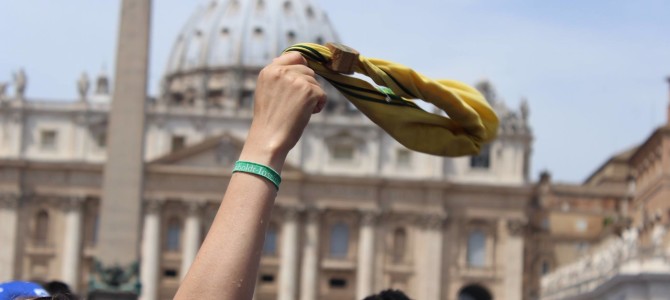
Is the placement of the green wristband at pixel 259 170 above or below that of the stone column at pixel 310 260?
below

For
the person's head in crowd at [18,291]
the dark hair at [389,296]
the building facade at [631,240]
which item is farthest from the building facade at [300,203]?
the person's head in crowd at [18,291]

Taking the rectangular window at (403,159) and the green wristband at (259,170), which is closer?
the green wristband at (259,170)

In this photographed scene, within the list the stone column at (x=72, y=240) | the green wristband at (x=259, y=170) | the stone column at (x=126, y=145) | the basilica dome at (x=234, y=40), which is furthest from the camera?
the basilica dome at (x=234, y=40)

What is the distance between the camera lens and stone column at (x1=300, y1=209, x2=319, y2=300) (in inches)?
2808

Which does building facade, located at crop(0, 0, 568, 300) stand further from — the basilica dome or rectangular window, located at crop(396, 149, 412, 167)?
the basilica dome

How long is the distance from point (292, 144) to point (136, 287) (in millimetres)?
24999

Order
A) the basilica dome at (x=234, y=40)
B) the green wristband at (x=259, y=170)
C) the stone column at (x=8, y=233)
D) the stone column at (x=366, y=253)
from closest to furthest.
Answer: the green wristband at (x=259, y=170)
the stone column at (x=8, y=233)
the stone column at (x=366, y=253)
the basilica dome at (x=234, y=40)

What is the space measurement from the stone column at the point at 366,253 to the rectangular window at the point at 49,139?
1341 cm

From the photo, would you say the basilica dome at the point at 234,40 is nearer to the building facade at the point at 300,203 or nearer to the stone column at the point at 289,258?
the building facade at the point at 300,203

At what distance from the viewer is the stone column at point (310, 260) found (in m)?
71.3

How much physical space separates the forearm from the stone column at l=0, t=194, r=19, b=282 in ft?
218

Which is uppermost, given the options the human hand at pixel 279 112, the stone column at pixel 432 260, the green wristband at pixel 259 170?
the stone column at pixel 432 260

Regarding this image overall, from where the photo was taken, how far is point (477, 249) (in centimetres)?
7300

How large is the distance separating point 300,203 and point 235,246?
68046 millimetres
